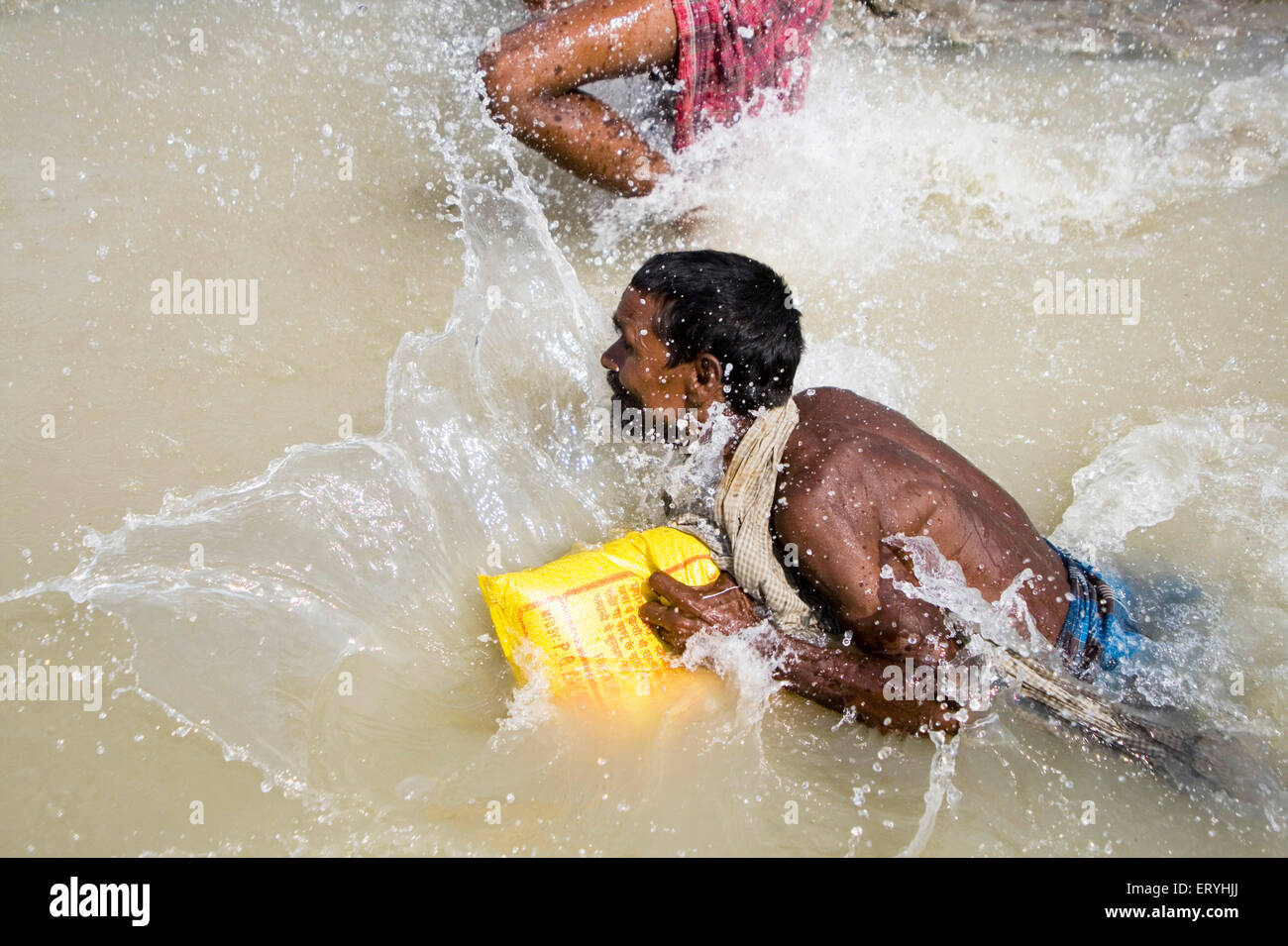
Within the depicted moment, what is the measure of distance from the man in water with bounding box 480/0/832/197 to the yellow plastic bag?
160 centimetres

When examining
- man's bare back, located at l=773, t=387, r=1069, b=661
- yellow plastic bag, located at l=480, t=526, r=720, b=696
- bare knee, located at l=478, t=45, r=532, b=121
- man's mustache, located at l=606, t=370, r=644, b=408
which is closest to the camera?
man's bare back, located at l=773, t=387, r=1069, b=661

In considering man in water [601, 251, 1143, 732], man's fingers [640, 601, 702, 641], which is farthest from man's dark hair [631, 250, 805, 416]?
man's fingers [640, 601, 702, 641]

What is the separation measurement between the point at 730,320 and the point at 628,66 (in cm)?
132

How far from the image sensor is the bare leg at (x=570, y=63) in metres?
3.33

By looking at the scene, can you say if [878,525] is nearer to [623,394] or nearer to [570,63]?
[623,394]

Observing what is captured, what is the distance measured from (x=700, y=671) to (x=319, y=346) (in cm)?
186

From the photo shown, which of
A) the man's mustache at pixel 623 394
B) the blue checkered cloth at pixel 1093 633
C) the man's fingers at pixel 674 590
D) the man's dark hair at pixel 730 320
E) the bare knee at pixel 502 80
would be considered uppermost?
the bare knee at pixel 502 80

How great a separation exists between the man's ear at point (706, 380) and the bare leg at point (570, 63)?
126cm

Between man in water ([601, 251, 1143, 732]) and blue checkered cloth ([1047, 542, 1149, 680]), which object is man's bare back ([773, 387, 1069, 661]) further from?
blue checkered cloth ([1047, 542, 1149, 680])

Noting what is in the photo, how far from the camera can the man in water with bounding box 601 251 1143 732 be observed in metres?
2.40

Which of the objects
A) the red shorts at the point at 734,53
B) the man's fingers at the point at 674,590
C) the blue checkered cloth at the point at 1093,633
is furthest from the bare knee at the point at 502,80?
the blue checkered cloth at the point at 1093,633

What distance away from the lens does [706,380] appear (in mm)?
2664

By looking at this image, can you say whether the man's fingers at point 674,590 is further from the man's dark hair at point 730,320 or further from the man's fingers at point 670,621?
the man's dark hair at point 730,320

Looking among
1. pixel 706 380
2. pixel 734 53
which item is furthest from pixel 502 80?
pixel 706 380
